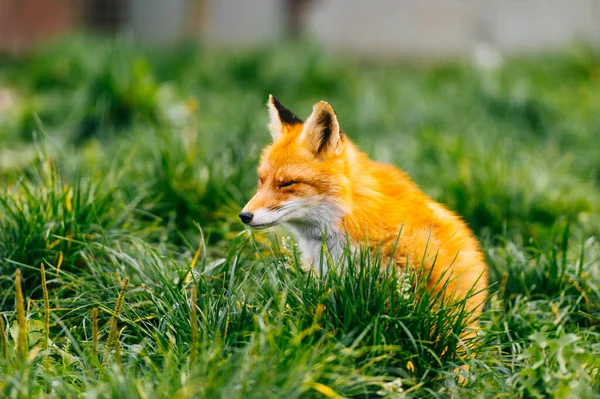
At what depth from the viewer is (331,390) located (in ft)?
8.81

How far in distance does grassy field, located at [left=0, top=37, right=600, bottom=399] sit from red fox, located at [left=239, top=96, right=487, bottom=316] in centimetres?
15

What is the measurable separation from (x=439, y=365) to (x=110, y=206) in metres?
2.23

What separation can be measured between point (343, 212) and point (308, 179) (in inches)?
9.3

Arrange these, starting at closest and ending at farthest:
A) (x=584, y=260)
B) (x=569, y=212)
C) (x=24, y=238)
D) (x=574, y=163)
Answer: (x=24, y=238), (x=584, y=260), (x=569, y=212), (x=574, y=163)

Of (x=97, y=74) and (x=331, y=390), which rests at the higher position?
(x=97, y=74)

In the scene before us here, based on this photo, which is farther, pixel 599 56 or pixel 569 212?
pixel 599 56

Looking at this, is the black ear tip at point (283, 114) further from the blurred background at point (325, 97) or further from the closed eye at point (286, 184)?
the blurred background at point (325, 97)

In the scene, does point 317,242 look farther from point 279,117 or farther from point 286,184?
point 279,117

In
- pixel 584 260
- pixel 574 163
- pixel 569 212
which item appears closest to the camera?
pixel 584 260

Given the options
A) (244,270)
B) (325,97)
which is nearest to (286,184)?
(244,270)

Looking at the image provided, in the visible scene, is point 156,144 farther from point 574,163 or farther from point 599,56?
point 599,56

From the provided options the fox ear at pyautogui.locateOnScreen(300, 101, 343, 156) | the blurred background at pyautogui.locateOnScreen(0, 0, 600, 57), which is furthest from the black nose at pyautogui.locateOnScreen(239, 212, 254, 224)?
the blurred background at pyautogui.locateOnScreen(0, 0, 600, 57)

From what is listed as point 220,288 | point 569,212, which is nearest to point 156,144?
point 220,288

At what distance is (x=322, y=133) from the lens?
347 cm
